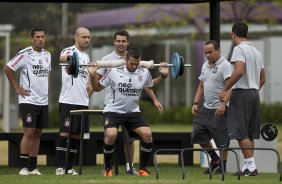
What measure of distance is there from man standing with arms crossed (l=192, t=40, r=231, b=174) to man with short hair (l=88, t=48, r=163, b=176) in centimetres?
114

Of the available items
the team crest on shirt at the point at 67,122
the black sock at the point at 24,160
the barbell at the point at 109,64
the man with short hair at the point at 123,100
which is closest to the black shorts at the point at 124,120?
the man with short hair at the point at 123,100

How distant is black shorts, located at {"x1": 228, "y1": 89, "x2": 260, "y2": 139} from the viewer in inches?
604

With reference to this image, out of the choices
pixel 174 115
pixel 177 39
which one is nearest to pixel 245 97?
pixel 174 115

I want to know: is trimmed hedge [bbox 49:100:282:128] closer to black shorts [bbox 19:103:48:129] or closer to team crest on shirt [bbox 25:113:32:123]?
black shorts [bbox 19:103:48:129]

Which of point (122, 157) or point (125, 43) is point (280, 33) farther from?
point (125, 43)

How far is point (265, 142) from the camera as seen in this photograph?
17.2m

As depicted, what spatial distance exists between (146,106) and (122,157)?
2695 centimetres

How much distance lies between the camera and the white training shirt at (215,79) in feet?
52.9

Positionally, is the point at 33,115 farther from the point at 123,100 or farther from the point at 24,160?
the point at 123,100

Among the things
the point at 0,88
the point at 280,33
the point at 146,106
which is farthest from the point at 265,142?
the point at 0,88

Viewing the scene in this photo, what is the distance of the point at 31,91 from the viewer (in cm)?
1614

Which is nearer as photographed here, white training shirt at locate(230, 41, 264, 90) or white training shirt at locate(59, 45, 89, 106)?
white training shirt at locate(230, 41, 264, 90)

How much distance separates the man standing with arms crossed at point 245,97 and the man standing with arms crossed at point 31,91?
8.71 ft

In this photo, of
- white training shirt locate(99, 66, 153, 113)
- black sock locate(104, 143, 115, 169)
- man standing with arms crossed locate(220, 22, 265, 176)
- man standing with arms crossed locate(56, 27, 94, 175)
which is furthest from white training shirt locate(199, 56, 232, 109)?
black sock locate(104, 143, 115, 169)
